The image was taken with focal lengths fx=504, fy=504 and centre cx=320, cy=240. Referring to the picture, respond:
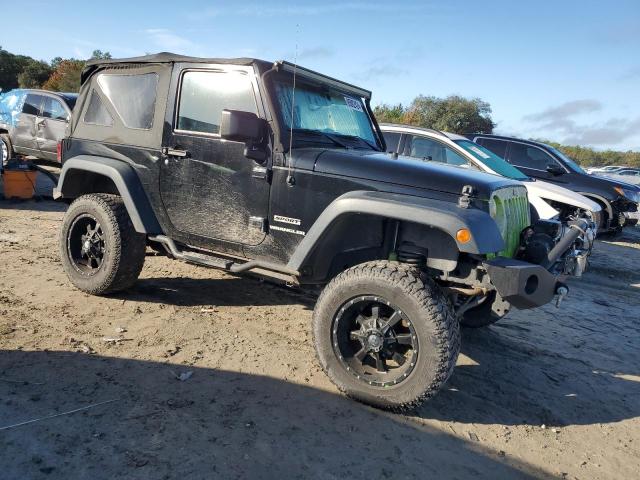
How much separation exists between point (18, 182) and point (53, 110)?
2773 millimetres

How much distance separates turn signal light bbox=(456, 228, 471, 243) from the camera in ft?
9.08

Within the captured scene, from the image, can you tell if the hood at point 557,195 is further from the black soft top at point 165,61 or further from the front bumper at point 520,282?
the black soft top at point 165,61

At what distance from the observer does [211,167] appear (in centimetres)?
379

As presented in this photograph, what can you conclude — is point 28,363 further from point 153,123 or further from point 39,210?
point 39,210

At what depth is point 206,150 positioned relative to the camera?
150 inches

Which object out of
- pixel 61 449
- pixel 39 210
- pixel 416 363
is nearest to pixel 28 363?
pixel 61 449

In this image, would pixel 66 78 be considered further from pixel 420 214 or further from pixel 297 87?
pixel 420 214

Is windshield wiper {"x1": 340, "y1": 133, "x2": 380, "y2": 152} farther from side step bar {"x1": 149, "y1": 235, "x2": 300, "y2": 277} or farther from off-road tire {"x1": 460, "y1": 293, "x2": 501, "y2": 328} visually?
off-road tire {"x1": 460, "y1": 293, "x2": 501, "y2": 328}

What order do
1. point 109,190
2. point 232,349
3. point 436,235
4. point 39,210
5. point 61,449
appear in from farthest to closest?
point 39,210 < point 109,190 < point 232,349 < point 436,235 < point 61,449

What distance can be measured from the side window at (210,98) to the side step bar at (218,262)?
0.93m

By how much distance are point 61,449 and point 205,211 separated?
1928 millimetres

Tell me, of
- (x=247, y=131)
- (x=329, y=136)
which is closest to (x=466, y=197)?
(x=329, y=136)

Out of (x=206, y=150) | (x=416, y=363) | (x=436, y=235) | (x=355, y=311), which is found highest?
(x=206, y=150)

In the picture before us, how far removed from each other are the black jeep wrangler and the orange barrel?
15.0 ft
